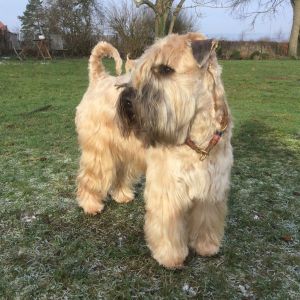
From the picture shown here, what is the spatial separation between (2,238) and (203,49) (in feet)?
7.72

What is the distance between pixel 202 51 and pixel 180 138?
60 cm

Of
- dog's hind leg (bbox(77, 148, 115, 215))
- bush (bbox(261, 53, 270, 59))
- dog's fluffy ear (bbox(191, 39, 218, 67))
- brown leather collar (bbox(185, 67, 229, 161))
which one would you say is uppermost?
dog's fluffy ear (bbox(191, 39, 218, 67))

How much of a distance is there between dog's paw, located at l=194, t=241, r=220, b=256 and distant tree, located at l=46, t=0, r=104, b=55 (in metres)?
27.8

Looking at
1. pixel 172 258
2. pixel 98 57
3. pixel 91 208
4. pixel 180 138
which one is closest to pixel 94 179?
pixel 91 208

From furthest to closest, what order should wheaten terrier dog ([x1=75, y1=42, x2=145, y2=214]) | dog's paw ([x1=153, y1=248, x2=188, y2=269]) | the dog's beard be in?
wheaten terrier dog ([x1=75, y1=42, x2=145, y2=214])
dog's paw ([x1=153, y1=248, x2=188, y2=269])
the dog's beard

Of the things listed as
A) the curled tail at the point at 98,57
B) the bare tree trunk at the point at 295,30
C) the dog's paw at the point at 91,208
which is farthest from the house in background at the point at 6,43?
the dog's paw at the point at 91,208

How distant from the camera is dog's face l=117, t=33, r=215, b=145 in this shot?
8.96 ft

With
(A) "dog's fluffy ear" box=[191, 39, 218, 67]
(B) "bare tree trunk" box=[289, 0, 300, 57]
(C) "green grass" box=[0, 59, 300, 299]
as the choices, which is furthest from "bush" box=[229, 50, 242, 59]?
(A) "dog's fluffy ear" box=[191, 39, 218, 67]

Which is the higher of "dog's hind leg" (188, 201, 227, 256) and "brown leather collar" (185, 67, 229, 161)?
"brown leather collar" (185, 67, 229, 161)

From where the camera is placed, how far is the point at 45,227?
388 cm

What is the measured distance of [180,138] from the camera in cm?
290

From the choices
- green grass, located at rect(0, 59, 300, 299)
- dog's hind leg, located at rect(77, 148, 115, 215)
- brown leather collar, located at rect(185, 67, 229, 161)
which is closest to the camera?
brown leather collar, located at rect(185, 67, 229, 161)

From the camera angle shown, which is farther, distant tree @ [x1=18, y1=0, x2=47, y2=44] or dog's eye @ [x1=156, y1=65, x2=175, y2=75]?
distant tree @ [x1=18, y1=0, x2=47, y2=44]

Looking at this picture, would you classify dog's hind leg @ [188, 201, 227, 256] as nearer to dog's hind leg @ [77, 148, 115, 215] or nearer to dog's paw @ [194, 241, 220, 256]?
dog's paw @ [194, 241, 220, 256]
